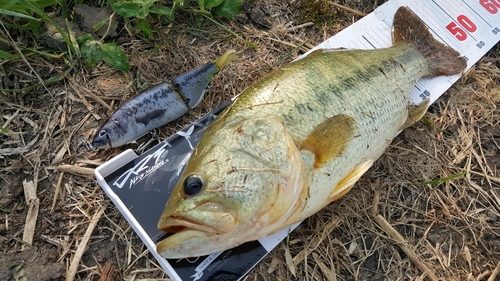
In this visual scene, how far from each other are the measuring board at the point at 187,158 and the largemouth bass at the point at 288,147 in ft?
1.44

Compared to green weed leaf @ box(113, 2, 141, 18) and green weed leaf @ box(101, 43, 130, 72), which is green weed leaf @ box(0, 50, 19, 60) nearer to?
green weed leaf @ box(101, 43, 130, 72)

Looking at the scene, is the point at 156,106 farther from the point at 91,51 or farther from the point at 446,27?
the point at 446,27

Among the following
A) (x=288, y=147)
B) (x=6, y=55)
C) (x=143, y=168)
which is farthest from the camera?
(x=6, y=55)

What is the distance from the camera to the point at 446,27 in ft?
11.7

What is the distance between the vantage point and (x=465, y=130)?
10.8 feet

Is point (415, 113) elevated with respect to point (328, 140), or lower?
lower

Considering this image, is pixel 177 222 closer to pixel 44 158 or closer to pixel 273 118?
pixel 273 118

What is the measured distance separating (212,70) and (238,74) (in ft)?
0.94

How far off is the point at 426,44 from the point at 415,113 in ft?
2.23

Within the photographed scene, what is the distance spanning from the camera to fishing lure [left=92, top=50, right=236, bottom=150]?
276 centimetres

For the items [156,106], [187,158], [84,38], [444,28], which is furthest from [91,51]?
[444,28]

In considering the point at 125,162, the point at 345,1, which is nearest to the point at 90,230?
the point at 125,162

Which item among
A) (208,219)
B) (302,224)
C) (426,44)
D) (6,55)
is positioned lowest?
(302,224)

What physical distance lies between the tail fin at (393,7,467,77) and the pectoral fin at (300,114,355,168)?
53.7 inches
